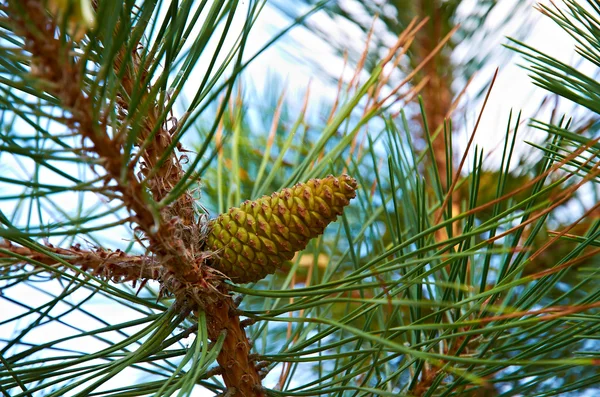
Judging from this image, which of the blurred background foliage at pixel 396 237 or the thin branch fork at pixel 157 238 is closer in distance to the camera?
the thin branch fork at pixel 157 238

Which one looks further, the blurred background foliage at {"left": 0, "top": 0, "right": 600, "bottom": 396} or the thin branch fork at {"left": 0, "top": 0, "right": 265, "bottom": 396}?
the blurred background foliage at {"left": 0, "top": 0, "right": 600, "bottom": 396}

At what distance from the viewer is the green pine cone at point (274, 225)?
576 mm

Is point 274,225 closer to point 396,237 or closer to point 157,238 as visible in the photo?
point 157,238

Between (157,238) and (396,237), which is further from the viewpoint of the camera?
(396,237)

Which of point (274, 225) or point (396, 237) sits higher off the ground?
point (396, 237)

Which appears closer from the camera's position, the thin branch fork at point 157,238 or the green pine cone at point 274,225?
the thin branch fork at point 157,238

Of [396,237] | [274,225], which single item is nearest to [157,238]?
[274,225]

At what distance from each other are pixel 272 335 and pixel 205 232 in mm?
741

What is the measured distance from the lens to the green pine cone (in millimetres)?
576

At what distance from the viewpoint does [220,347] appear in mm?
599

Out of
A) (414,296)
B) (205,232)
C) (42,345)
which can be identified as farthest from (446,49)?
(42,345)

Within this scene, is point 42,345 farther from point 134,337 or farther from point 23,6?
point 23,6

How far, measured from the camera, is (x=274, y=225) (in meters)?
0.58

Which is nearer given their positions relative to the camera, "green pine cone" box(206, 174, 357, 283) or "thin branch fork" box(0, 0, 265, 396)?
"thin branch fork" box(0, 0, 265, 396)
